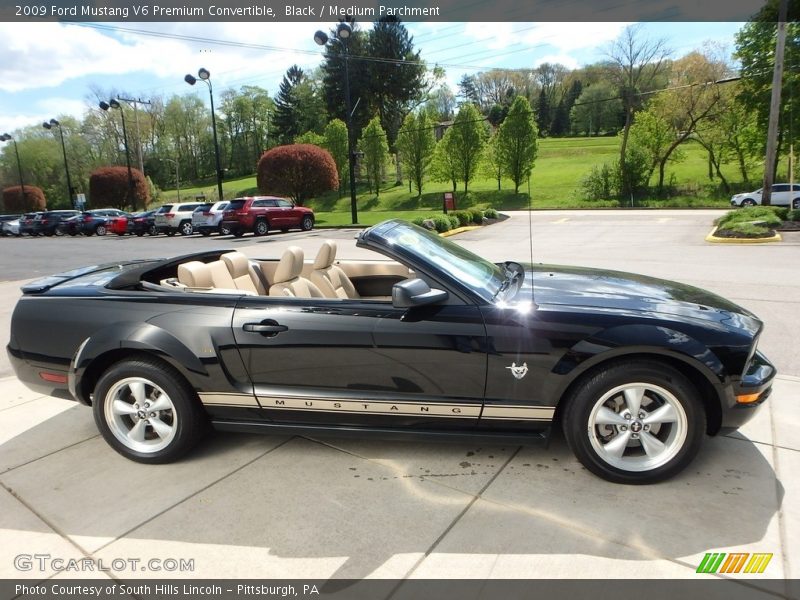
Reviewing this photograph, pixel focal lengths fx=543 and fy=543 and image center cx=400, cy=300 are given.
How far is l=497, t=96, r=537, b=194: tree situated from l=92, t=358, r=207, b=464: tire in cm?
3480

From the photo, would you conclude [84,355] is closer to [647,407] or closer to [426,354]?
[426,354]

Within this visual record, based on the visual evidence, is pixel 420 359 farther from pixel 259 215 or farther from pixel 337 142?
pixel 337 142

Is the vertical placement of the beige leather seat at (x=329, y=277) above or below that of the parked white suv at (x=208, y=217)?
above

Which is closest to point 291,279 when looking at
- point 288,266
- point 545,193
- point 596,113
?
point 288,266

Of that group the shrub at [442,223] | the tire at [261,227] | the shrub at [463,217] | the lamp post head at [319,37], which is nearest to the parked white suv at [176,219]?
the tire at [261,227]

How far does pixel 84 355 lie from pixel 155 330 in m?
0.49

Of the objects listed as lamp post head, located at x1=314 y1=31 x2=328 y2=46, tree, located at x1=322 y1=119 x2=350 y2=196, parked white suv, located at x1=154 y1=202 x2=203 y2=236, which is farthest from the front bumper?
tree, located at x1=322 y1=119 x2=350 y2=196

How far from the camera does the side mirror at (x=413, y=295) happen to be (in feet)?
9.04

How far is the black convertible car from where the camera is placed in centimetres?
276

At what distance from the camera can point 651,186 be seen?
39.2 metres

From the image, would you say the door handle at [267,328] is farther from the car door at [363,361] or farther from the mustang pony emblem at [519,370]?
the mustang pony emblem at [519,370]

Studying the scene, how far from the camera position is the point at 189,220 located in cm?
2638

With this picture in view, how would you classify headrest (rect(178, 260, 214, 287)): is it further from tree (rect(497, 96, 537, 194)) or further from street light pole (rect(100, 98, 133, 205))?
street light pole (rect(100, 98, 133, 205))

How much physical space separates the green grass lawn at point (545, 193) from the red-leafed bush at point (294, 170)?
232 cm
